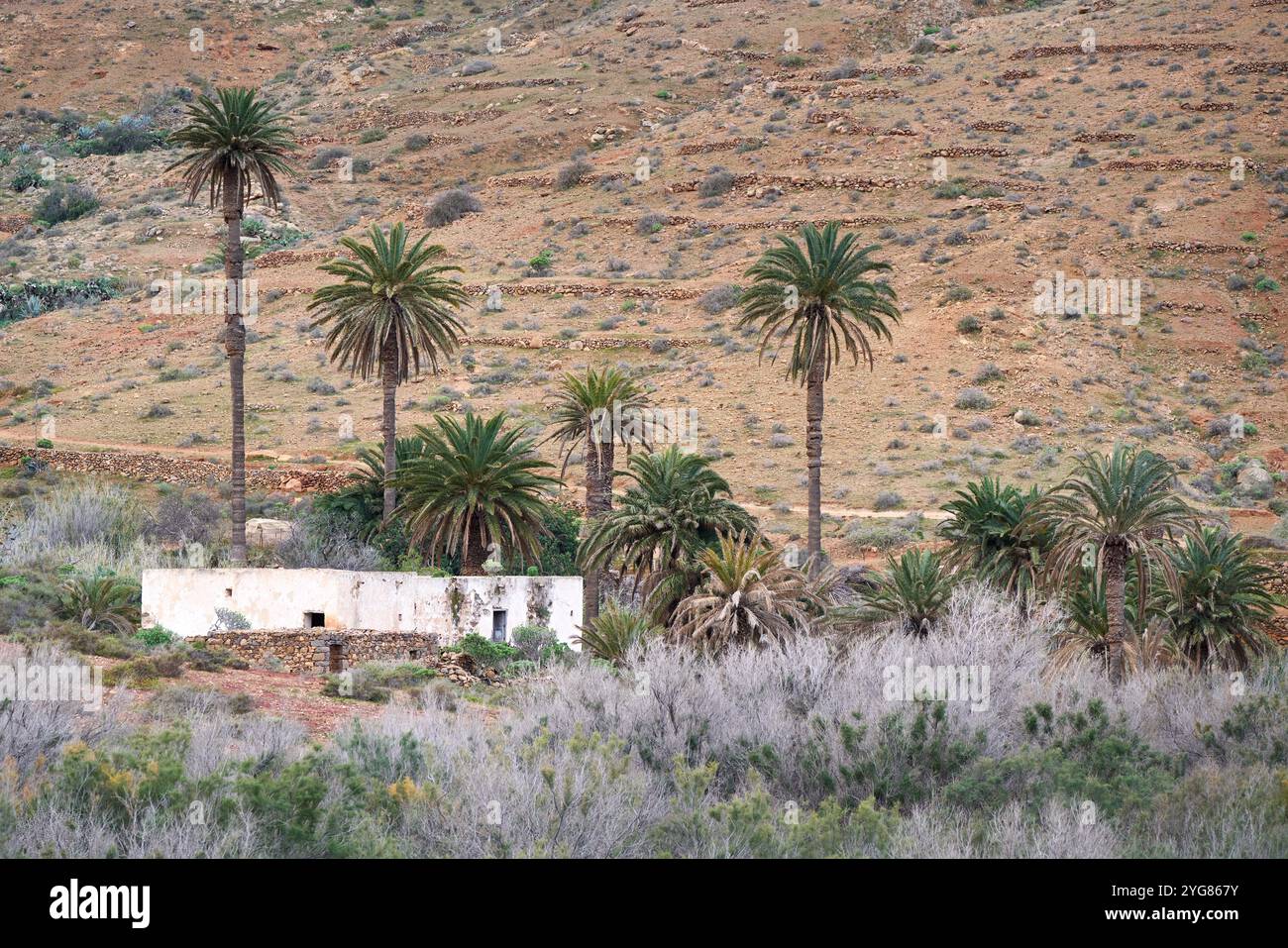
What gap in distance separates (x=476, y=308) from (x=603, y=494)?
100ft

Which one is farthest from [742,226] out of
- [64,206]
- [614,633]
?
[614,633]

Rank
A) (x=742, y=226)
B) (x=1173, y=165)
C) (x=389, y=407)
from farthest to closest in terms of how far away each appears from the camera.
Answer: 1. (x=742, y=226)
2. (x=1173, y=165)
3. (x=389, y=407)

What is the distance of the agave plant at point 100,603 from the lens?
113 ft

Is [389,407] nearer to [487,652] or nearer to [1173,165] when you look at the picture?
[487,652]

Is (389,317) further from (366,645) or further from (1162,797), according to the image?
(1162,797)

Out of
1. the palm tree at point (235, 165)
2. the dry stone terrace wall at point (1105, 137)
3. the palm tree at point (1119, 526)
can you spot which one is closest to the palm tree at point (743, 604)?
the palm tree at point (1119, 526)

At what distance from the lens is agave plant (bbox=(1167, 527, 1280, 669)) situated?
101 ft

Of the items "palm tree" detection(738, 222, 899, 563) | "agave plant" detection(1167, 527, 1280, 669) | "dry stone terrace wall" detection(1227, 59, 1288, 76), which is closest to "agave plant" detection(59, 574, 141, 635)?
"palm tree" detection(738, 222, 899, 563)

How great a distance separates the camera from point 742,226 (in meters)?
69.1

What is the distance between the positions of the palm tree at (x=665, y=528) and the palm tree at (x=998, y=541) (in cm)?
457

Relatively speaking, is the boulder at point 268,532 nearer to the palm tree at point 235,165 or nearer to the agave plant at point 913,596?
the palm tree at point 235,165

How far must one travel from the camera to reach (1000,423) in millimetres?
50531

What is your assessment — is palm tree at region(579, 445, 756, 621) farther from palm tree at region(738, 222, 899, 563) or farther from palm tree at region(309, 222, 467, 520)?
palm tree at region(309, 222, 467, 520)

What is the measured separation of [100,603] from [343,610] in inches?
209
